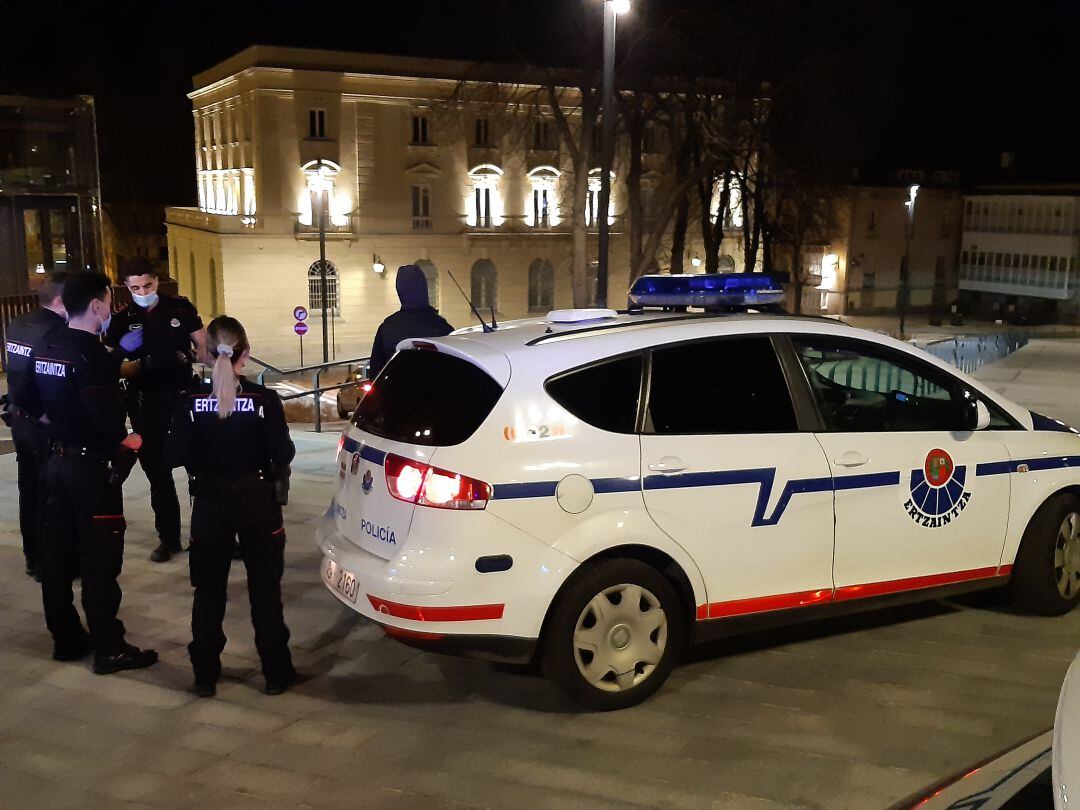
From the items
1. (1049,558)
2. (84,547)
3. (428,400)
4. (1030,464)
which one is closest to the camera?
(428,400)

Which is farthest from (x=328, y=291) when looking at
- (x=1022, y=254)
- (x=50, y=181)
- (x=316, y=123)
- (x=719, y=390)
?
(x=1022, y=254)

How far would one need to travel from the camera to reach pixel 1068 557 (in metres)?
5.70

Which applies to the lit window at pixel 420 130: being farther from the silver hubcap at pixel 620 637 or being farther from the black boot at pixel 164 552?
the silver hubcap at pixel 620 637

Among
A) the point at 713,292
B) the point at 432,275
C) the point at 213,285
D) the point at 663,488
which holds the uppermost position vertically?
the point at 713,292

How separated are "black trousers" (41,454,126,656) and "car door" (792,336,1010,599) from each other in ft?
11.5

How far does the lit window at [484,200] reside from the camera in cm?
4956

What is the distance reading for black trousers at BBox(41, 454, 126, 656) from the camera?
16.3 ft

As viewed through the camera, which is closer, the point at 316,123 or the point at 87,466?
the point at 87,466

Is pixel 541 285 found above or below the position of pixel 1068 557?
below

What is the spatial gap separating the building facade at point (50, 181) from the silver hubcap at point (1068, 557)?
49.0 ft

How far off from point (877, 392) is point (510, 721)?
2.67 meters

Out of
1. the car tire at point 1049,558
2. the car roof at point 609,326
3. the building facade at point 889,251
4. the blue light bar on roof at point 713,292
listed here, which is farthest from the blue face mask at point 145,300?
the building facade at point 889,251

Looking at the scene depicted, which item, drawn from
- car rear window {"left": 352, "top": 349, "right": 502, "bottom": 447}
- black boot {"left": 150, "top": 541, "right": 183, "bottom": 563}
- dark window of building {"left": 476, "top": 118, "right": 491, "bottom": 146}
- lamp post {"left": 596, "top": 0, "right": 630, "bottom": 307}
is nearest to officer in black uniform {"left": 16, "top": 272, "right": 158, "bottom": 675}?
car rear window {"left": 352, "top": 349, "right": 502, "bottom": 447}

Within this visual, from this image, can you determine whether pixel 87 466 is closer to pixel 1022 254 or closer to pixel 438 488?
pixel 438 488
